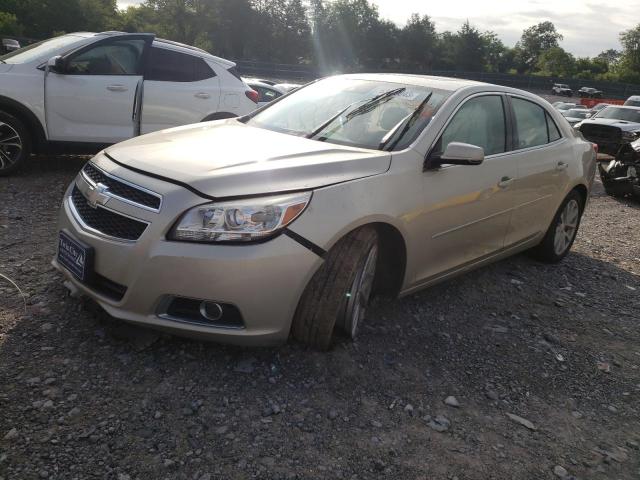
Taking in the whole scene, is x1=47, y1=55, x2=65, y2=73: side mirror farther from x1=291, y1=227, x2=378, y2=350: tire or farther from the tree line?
the tree line

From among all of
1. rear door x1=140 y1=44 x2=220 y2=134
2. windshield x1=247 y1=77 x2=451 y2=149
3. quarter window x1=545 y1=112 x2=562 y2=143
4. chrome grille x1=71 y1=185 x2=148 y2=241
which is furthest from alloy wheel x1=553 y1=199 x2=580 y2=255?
rear door x1=140 y1=44 x2=220 y2=134

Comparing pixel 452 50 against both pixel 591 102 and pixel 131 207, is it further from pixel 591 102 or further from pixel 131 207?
pixel 131 207

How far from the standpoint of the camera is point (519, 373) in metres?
3.33

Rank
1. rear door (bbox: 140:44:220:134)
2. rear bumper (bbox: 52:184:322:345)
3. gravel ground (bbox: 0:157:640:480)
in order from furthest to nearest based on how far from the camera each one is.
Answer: rear door (bbox: 140:44:220:134) → rear bumper (bbox: 52:184:322:345) → gravel ground (bbox: 0:157:640:480)

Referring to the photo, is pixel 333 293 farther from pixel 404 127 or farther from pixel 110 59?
pixel 110 59

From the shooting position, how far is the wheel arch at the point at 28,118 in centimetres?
595

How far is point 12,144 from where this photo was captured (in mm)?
6062

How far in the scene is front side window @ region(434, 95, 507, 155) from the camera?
3674 millimetres

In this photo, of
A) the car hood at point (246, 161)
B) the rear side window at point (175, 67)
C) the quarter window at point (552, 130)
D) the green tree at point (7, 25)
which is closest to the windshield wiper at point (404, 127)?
the car hood at point (246, 161)

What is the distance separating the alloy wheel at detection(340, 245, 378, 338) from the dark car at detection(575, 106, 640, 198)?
7470 mm

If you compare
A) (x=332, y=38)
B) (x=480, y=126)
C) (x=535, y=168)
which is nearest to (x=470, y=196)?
(x=480, y=126)

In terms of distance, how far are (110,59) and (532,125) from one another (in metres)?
4.73

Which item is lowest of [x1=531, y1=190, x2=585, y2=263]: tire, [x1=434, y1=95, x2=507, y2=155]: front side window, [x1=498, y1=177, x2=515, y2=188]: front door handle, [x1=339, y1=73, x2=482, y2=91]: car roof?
[x1=531, y1=190, x2=585, y2=263]: tire

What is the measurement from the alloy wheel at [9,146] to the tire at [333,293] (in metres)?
4.61
